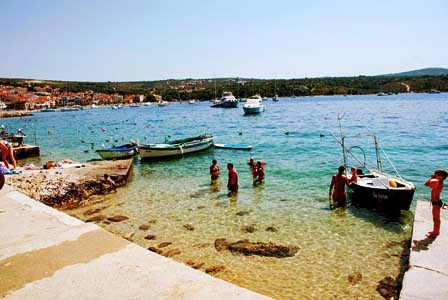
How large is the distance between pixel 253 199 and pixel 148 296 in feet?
33.4

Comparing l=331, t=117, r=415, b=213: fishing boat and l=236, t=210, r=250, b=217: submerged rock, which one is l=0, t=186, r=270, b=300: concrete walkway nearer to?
l=236, t=210, r=250, b=217: submerged rock

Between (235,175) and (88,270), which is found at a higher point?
(88,270)

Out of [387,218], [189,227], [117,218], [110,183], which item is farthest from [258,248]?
[110,183]

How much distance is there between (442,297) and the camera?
5.53m

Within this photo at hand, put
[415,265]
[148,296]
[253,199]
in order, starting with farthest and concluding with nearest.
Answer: [253,199], [415,265], [148,296]

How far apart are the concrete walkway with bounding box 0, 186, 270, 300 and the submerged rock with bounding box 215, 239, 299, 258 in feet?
13.2

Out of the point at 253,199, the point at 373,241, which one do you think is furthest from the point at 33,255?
the point at 253,199

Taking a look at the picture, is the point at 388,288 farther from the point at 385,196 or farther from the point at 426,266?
the point at 385,196

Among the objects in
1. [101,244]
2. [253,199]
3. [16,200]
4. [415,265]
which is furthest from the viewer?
[253,199]

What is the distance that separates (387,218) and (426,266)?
4.83 metres

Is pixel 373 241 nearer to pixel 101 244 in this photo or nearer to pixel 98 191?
pixel 101 244

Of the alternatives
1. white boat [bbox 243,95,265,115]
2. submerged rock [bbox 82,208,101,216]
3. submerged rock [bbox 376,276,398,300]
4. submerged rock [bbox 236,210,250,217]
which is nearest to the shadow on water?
submerged rock [bbox 376,276,398,300]

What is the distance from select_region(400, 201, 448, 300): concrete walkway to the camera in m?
5.72

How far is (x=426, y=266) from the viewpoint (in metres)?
6.61
